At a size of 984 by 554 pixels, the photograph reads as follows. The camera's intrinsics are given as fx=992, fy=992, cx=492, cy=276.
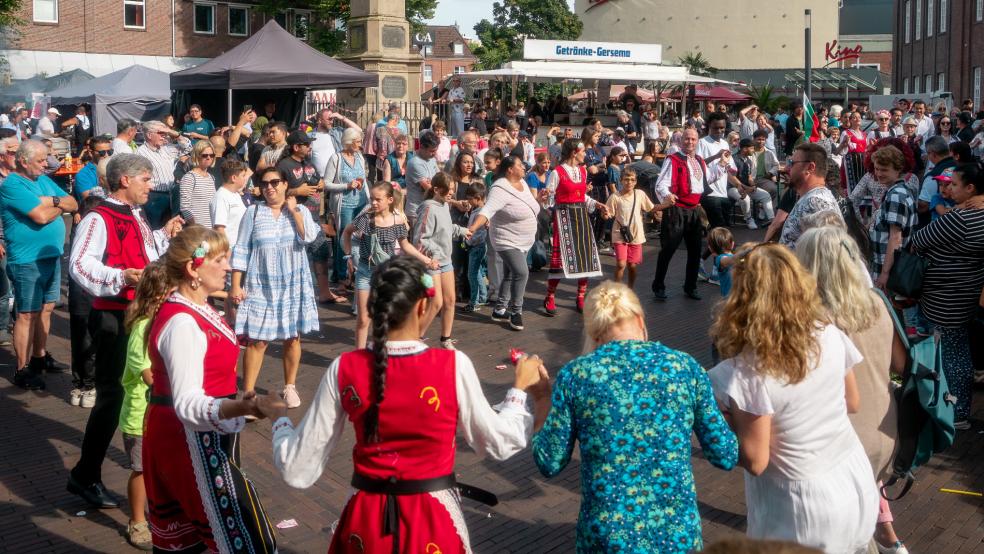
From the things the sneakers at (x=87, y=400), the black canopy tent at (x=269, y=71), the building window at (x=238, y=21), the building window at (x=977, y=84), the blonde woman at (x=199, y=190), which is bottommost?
the sneakers at (x=87, y=400)

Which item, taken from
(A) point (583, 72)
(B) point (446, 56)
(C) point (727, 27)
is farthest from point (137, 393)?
(B) point (446, 56)

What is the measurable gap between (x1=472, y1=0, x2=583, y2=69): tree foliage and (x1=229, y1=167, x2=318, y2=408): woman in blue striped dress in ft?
230

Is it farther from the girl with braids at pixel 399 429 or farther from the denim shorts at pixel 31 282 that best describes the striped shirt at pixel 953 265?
the denim shorts at pixel 31 282

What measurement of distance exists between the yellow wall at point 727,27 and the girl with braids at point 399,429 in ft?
218

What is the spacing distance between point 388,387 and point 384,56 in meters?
17.7

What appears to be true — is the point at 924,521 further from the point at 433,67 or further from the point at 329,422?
the point at 433,67

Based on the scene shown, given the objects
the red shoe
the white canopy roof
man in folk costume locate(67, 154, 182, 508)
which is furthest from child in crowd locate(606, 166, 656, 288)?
the white canopy roof

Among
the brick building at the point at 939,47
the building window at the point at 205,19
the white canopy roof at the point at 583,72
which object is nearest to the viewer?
the white canopy roof at the point at 583,72

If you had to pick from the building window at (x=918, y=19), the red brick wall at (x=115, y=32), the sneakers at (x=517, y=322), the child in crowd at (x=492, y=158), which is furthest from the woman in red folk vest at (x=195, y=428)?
the building window at (x=918, y=19)

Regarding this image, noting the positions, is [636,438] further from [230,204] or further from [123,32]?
[123,32]

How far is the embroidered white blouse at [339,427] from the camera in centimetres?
318

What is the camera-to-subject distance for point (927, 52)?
5159 cm

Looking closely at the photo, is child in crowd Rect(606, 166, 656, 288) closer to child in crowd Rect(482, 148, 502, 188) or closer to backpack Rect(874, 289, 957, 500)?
child in crowd Rect(482, 148, 502, 188)

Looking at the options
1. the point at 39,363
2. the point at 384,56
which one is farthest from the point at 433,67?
the point at 39,363
